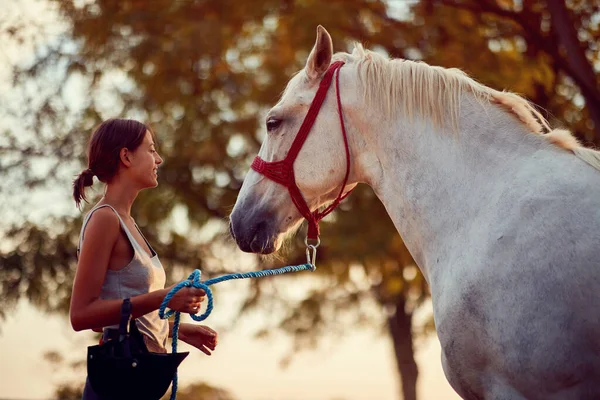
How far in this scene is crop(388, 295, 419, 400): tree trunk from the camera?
12570 mm

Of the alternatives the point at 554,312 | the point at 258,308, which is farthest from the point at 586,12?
the point at 554,312

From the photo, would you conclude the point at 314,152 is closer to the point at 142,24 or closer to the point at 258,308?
the point at 142,24

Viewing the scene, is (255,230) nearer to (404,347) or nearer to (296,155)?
(296,155)

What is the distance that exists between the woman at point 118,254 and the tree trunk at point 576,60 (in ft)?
20.9

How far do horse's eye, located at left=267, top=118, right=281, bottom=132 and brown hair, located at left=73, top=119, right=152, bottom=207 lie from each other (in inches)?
27.4

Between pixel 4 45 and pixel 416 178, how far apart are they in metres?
9.48

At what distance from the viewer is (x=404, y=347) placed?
42.6ft

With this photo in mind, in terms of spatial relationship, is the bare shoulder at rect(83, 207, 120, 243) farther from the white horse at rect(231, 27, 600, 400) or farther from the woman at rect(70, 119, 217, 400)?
Answer: the white horse at rect(231, 27, 600, 400)

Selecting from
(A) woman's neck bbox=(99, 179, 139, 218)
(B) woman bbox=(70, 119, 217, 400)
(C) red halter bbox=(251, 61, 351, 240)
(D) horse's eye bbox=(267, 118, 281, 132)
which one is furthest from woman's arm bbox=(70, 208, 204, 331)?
(D) horse's eye bbox=(267, 118, 281, 132)

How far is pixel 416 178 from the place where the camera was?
3244mm

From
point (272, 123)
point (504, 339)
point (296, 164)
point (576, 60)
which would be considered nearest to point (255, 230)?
point (296, 164)

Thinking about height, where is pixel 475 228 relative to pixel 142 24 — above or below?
above

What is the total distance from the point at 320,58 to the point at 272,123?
378mm

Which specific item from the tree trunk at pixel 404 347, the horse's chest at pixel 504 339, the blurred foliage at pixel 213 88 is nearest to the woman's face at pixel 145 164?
the horse's chest at pixel 504 339
